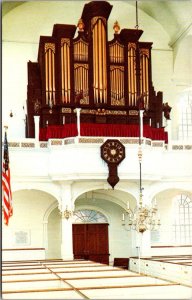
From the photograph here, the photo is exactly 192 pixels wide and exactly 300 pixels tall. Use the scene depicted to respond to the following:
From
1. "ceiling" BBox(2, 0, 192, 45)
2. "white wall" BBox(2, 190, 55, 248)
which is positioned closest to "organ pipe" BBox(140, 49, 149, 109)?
"ceiling" BBox(2, 0, 192, 45)

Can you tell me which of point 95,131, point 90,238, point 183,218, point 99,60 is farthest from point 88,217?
point 99,60

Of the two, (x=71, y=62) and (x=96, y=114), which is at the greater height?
(x=71, y=62)

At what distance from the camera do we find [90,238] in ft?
86.7

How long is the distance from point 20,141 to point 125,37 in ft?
22.0

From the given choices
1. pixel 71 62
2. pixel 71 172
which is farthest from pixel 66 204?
pixel 71 62

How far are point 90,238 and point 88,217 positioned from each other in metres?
0.98

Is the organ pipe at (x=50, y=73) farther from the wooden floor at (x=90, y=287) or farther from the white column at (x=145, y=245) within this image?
the wooden floor at (x=90, y=287)

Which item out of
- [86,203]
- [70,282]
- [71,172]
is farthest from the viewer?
[86,203]

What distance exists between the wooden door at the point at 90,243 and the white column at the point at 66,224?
3.26 m

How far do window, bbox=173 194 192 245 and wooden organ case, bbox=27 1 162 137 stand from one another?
178 inches

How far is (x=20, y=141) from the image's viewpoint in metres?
23.0

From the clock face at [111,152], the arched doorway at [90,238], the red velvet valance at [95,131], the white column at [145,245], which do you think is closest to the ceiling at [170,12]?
the red velvet valance at [95,131]

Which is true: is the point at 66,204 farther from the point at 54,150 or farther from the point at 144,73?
the point at 144,73

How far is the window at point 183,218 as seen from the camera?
27719 millimetres
